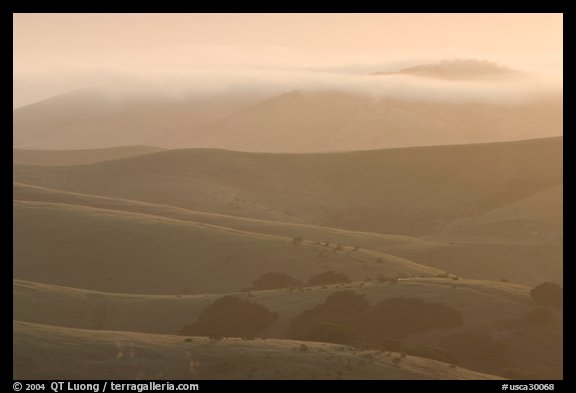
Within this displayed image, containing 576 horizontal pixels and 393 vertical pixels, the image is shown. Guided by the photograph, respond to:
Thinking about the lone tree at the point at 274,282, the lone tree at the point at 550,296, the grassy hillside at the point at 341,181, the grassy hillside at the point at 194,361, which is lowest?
the grassy hillside at the point at 194,361

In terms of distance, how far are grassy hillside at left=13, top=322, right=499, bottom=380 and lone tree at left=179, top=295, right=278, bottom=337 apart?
13.7 m

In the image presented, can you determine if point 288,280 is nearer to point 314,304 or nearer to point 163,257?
point 163,257

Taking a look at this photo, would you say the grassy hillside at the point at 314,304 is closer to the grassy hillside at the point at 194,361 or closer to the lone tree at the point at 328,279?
the lone tree at the point at 328,279

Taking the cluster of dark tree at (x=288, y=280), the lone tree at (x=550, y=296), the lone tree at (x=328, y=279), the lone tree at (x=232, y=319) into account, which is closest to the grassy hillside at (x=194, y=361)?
the lone tree at (x=232, y=319)

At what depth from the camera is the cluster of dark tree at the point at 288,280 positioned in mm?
81812

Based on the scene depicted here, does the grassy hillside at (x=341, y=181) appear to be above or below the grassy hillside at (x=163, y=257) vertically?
above

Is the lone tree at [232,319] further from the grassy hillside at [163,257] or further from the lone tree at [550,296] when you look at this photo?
the lone tree at [550,296]

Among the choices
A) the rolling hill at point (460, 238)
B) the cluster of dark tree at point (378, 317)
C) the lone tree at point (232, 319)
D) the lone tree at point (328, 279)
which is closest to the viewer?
the lone tree at point (232, 319)

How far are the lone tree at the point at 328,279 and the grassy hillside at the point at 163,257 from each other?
3.11 m

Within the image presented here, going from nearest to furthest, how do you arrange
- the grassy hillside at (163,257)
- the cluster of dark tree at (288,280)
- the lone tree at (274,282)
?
1. the cluster of dark tree at (288,280)
2. the lone tree at (274,282)
3. the grassy hillside at (163,257)

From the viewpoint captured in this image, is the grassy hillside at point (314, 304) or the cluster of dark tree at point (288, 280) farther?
the cluster of dark tree at point (288, 280)
